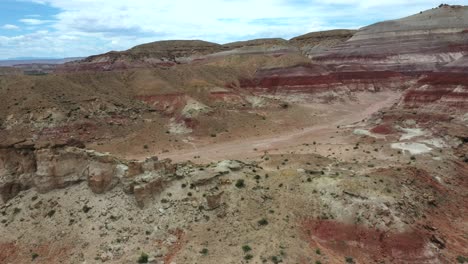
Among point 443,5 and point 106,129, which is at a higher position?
point 443,5

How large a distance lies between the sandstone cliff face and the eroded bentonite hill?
A: 2.9 inches

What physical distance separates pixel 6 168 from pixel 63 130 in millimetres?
22145

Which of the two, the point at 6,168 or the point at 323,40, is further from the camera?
the point at 323,40

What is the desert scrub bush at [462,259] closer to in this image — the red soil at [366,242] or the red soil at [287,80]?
the red soil at [366,242]

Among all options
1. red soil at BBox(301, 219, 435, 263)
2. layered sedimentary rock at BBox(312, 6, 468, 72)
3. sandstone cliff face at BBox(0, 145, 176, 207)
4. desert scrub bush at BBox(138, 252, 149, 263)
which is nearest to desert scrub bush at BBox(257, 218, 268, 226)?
red soil at BBox(301, 219, 435, 263)

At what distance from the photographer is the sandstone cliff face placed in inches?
954

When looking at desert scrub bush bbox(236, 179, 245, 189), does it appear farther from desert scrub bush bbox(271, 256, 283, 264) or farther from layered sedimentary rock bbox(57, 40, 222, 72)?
layered sedimentary rock bbox(57, 40, 222, 72)

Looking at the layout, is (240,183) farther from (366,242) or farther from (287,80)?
(287,80)

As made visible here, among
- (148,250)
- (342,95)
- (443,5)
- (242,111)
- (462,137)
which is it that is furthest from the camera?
(443,5)

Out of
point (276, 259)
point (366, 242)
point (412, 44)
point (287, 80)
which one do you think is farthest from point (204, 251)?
point (412, 44)

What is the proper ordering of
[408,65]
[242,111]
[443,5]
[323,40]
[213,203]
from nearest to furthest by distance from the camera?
1. [213,203]
2. [242,111]
3. [408,65]
4. [443,5]
5. [323,40]

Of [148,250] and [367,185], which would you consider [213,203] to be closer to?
[148,250]

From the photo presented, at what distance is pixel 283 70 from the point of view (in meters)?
79.2

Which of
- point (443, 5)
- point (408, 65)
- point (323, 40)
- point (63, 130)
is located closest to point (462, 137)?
point (63, 130)
